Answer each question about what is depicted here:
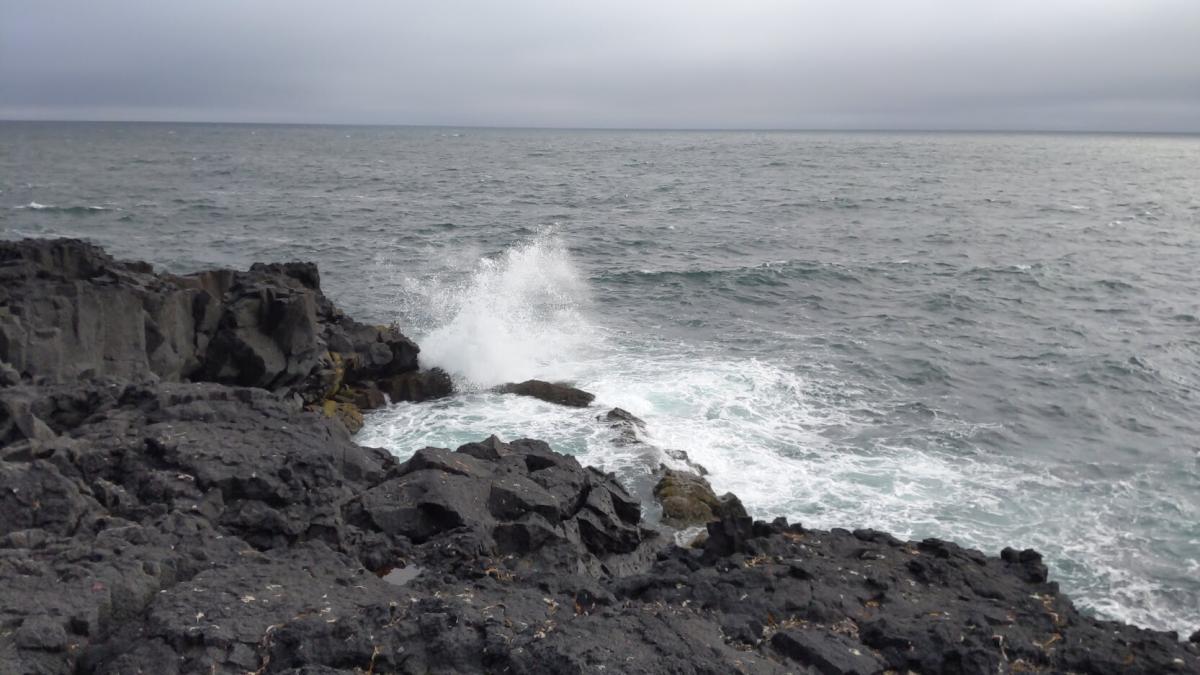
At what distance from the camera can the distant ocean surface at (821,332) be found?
52.5 ft

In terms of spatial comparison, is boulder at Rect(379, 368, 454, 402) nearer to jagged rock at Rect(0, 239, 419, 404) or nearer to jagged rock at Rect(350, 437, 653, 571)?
jagged rock at Rect(0, 239, 419, 404)

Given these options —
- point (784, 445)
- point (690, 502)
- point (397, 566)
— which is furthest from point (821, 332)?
point (397, 566)

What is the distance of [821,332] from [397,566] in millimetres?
20497

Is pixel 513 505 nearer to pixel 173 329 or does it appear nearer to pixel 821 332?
pixel 173 329

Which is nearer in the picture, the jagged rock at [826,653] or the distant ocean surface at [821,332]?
the jagged rock at [826,653]

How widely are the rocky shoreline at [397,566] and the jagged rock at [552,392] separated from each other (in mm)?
5042

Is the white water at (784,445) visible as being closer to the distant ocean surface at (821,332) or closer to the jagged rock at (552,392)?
the distant ocean surface at (821,332)

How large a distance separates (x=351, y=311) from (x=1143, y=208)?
61089mm

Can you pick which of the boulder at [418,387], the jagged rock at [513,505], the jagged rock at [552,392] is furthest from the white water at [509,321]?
the jagged rock at [513,505]

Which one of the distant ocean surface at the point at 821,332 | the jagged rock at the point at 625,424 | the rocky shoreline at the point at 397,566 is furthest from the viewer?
the jagged rock at the point at 625,424

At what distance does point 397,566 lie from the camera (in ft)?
32.9

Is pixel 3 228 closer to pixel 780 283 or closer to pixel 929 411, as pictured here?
pixel 780 283

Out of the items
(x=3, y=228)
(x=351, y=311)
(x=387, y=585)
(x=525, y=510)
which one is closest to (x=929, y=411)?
(x=525, y=510)

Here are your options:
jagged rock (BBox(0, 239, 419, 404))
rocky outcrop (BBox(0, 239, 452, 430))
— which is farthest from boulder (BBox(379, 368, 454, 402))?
jagged rock (BBox(0, 239, 419, 404))
